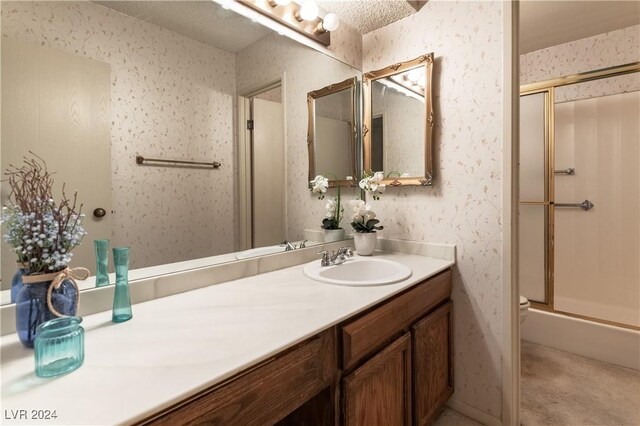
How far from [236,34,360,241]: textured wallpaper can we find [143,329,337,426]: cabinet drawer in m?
0.81

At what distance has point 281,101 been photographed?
157 cm

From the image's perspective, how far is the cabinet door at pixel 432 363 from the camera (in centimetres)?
130

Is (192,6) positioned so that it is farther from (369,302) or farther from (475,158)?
(475,158)

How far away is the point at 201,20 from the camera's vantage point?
4.00 ft

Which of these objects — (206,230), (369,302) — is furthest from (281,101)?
(369,302)

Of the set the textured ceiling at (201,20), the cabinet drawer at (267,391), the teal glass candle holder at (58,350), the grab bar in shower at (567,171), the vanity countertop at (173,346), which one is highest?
the textured ceiling at (201,20)

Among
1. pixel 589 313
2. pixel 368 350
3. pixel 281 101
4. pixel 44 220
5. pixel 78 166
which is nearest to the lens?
pixel 44 220

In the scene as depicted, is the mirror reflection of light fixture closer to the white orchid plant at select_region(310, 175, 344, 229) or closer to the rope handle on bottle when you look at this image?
the white orchid plant at select_region(310, 175, 344, 229)

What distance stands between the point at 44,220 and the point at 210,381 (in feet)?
1.86

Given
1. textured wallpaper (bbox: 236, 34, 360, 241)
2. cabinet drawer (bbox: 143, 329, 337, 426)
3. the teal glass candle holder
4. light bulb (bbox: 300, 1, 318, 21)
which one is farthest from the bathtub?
the teal glass candle holder

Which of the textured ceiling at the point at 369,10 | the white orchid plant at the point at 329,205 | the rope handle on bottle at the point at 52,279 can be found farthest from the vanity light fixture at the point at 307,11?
the rope handle on bottle at the point at 52,279

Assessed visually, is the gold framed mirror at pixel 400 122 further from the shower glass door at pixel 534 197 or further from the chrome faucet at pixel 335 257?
the shower glass door at pixel 534 197

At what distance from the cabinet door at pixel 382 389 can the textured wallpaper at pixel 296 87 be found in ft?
2.46

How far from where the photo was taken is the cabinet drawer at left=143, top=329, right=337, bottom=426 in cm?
61
